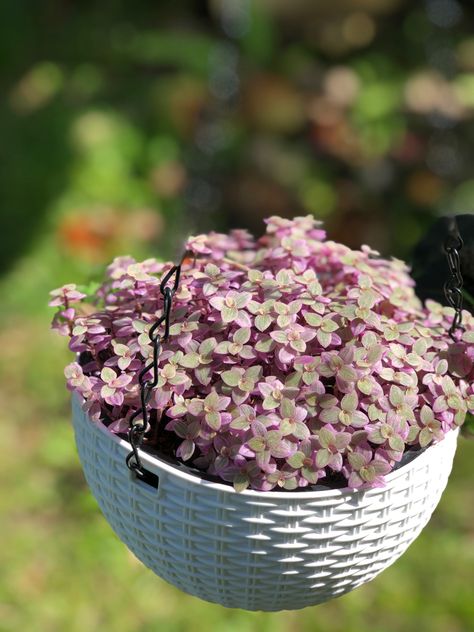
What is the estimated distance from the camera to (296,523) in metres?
1.10

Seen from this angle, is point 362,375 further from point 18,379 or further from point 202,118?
point 202,118

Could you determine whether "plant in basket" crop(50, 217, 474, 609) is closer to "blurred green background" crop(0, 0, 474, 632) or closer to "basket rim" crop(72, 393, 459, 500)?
"basket rim" crop(72, 393, 459, 500)

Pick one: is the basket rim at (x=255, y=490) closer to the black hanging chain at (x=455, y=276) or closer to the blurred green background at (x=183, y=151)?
the black hanging chain at (x=455, y=276)

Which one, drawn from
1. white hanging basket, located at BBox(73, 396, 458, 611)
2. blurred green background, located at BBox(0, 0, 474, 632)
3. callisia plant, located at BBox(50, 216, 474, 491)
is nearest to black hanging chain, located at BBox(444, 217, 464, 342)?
callisia plant, located at BBox(50, 216, 474, 491)

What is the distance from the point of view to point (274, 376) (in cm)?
117

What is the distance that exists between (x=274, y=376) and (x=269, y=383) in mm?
37

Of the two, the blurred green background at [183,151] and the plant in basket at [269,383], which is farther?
the blurred green background at [183,151]

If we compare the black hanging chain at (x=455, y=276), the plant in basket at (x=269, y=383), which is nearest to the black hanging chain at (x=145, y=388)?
the plant in basket at (x=269, y=383)

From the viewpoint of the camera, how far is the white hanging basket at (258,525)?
1102 millimetres

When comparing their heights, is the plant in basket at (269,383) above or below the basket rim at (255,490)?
above

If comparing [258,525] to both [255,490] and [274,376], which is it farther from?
[274,376]

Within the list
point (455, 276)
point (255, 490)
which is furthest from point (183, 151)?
point (255, 490)

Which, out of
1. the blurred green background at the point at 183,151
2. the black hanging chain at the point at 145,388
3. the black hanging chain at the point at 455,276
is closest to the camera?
the black hanging chain at the point at 145,388

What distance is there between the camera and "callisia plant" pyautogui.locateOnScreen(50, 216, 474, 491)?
1107 millimetres
